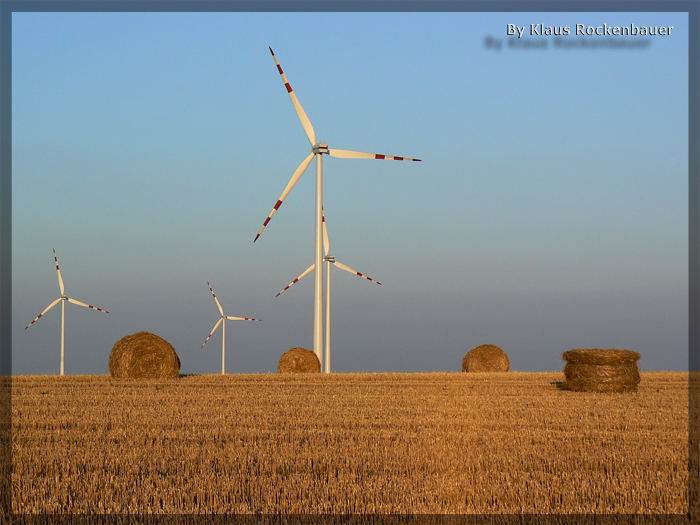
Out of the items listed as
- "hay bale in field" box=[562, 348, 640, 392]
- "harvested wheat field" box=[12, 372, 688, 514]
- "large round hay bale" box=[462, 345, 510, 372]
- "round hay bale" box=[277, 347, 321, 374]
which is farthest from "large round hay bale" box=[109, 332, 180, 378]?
"large round hay bale" box=[462, 345, 510, 372]

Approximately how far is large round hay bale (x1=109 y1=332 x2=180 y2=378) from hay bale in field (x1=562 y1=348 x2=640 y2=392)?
12.8m

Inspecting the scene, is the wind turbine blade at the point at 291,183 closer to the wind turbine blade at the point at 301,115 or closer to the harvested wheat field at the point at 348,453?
the wind turbine blade at the point at 301,115

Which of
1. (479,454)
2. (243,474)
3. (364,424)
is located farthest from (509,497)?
(364,424)

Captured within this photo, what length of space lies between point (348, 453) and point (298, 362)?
22172mm

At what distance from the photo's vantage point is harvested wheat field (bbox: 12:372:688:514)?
26.7 feet

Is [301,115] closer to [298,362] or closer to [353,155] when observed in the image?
[353,155]

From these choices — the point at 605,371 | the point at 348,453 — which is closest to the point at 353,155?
the point at 605,371

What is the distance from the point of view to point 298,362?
32562 millimetres

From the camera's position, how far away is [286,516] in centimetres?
752

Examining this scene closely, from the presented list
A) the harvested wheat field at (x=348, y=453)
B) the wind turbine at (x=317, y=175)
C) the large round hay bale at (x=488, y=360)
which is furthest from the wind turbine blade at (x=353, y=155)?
the harvested wheat field at (x=348, y=453)

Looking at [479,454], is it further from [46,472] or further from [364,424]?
[46,472]

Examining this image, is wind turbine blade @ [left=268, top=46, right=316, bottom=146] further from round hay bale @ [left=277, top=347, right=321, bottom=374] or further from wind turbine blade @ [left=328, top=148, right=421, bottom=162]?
round hay bale @ [left=277, top=347, right=321, bottom=374]

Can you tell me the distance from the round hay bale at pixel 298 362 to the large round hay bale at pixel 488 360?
23.9ft

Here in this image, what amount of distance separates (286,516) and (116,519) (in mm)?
1621
